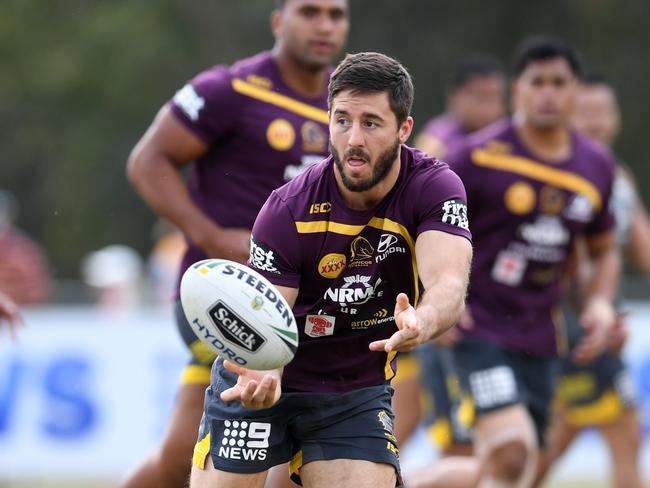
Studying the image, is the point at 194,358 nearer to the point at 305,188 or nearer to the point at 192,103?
the point at 192,103

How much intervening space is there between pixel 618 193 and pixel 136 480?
4696mm

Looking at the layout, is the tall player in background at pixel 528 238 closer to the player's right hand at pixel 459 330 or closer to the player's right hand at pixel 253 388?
the player's right hand at pixel 459 330

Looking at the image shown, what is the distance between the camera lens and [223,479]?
563cm

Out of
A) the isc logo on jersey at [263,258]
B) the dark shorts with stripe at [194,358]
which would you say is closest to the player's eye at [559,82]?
the dark shorts with stripe at [194,358]

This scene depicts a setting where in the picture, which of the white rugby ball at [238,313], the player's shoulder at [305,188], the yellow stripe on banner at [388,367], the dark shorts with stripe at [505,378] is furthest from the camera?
the dark shorts with stripe at [505,378]

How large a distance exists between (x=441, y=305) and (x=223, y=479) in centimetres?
113

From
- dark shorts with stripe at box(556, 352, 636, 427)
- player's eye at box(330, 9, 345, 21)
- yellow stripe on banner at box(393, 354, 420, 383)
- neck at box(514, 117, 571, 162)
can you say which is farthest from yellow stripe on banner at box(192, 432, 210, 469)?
dark shorts with stripe at box(556, 352, 636, 427)

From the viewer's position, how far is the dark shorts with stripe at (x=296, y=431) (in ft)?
18.5

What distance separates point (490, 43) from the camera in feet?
85.7

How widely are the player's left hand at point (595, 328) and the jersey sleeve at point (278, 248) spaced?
3.12m

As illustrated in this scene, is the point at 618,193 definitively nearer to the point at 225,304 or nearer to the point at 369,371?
the point at 369,371

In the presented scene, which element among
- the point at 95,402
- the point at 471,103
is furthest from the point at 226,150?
the point at 95,402

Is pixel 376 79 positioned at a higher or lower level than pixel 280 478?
higher

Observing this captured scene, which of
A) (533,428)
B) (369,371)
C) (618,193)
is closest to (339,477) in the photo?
(369,371)
